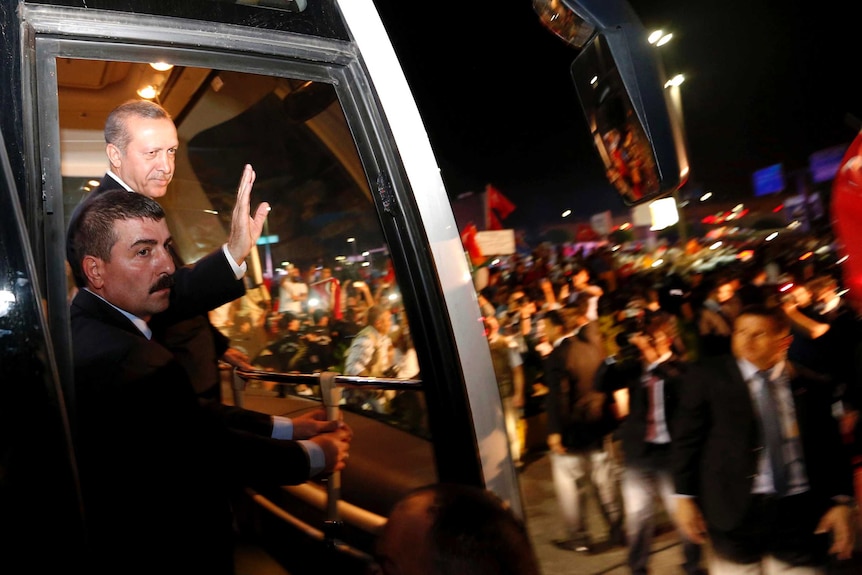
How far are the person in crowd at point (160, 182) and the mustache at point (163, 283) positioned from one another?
0.02 meters

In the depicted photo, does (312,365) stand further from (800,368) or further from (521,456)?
(800,368)

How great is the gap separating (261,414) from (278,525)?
0.24 m

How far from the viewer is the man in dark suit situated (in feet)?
7.70

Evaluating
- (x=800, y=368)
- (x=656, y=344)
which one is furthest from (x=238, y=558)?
(x=800, y=368)

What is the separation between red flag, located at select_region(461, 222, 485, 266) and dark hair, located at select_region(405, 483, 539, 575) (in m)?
0.64

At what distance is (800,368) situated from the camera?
2.67 metres

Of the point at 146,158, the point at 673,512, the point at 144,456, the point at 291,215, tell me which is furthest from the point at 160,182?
the point at 673,512

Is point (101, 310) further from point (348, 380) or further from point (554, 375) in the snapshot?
point (554, 375)

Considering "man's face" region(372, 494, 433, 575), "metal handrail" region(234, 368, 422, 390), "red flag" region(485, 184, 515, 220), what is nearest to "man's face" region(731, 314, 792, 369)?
"red flag" region(485, 184, 515, 220)

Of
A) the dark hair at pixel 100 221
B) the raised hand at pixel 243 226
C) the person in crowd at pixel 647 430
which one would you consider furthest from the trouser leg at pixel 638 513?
the dark hair at pixel 100 221

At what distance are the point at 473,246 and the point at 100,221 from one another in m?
0.90

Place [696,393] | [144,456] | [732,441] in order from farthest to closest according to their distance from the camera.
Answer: [732,441], [696,393], [144,456]

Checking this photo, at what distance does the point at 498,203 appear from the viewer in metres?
1.92

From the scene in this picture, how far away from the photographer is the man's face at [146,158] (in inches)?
57.2
